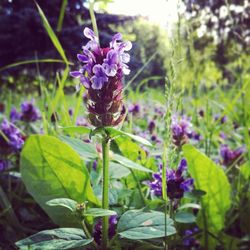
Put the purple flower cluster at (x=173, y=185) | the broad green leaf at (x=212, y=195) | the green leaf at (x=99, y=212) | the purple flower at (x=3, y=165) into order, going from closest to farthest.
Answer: the green leaf at (x=99, y=212) < the purple flower cluster at (x=173, y=185) < the broad green leaf at (x=212, y=195) < the purple flower at (x=3, y=165)

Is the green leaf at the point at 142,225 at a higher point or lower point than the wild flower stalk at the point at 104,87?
lower

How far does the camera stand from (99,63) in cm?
77

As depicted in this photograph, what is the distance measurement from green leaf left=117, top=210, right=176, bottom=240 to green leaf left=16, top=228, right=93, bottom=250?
0.25 ft

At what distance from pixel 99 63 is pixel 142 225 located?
31cm

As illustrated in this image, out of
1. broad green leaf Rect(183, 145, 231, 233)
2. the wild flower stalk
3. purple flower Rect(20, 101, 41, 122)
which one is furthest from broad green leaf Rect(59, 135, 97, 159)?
purple flower Rect(20, 101, 41, 122)

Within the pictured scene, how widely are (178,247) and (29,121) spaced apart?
1476 mm

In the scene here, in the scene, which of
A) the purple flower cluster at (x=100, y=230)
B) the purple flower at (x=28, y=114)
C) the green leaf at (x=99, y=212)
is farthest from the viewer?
the purple flower at (x=28, y=114)

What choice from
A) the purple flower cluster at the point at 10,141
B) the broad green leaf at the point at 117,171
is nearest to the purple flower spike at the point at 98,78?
the broad green leaf at the point at 117,171

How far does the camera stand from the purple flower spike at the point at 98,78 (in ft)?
2.42

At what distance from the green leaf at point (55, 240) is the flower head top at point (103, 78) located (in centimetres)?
21

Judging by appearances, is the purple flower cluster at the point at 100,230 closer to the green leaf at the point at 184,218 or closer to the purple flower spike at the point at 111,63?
the green leaf at the point at 184,218

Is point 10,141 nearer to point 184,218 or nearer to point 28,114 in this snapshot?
point 184,218

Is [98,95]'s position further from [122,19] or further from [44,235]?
[122,19]

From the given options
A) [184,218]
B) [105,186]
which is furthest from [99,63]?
[184,218]
